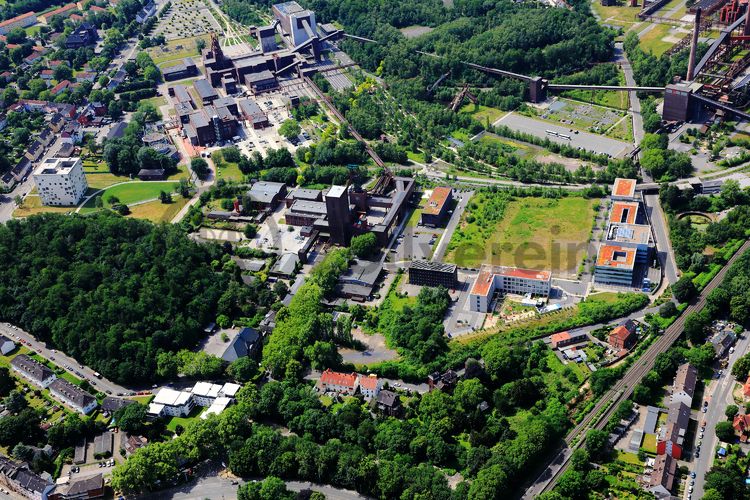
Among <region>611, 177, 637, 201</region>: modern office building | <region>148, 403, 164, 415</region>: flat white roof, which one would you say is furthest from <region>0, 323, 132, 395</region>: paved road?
<region>611, 177, 637, 201</region>: modern office building

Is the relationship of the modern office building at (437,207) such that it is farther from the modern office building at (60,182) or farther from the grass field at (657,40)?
the grass field at (657,40)

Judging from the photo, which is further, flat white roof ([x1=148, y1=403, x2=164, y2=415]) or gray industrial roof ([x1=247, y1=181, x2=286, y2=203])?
gray industrial roof ([x1=247, y1=181, x2=286, y2=203])

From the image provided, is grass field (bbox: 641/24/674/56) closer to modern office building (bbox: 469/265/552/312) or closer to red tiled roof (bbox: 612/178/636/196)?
red tiled roof (bbox: 612/178/636/196)

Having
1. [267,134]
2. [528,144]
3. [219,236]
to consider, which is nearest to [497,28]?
[528,144]

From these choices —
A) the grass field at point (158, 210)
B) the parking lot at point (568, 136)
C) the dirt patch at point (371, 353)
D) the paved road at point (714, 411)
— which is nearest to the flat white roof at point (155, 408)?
the dirt patch at point (371, 353)

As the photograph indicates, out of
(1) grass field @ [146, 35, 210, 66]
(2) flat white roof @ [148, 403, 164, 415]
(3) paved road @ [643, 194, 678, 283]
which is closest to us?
(2) flat white roof @ [148, 403, 164, 415]

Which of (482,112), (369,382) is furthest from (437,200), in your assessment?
(369,382)

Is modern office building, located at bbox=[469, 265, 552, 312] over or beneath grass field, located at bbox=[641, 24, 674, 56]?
beneath

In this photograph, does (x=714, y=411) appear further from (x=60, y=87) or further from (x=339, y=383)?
(x=60, y=87)
